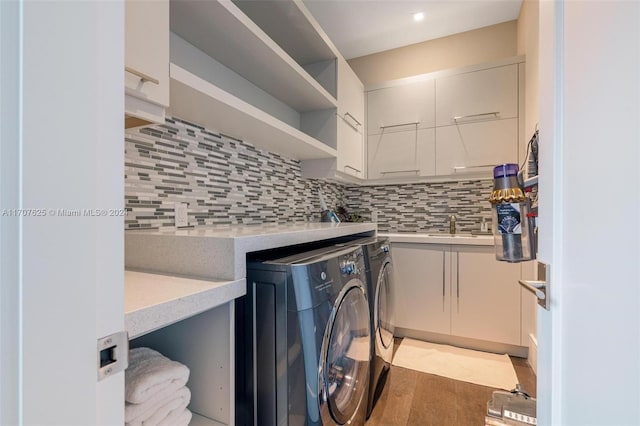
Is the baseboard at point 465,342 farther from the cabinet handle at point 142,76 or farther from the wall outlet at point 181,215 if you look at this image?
the cabinet handle at point 142,76

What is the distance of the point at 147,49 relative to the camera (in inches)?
32.8

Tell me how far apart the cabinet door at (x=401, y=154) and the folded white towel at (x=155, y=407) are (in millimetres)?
2454

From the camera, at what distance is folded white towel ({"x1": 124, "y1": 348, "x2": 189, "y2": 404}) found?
654mm

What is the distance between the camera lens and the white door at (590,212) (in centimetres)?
41

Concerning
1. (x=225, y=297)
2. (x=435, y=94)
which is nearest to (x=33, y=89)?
(x=225, y=297)

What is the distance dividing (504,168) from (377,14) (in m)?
2.07

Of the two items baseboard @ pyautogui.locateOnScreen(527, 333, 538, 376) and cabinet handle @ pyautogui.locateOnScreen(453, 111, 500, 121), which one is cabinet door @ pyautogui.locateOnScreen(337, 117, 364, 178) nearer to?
cabinet handle @ pyautogui.locateOnScreen(453, 111, 500, 121)

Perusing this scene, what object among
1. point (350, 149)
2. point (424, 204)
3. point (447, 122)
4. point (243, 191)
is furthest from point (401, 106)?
point (243, 191)

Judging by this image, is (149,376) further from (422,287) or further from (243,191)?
(422,287)

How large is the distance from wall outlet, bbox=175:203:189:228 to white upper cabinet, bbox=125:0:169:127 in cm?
58

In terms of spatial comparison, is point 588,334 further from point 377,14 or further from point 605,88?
point 377,14

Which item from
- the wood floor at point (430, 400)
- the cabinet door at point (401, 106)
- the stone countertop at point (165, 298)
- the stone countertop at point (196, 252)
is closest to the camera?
the stone countertop at point (165, 298)

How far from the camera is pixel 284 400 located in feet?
2.84

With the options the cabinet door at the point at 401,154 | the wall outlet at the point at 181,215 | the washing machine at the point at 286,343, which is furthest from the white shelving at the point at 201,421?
the cabinet door at the point at 401,154
